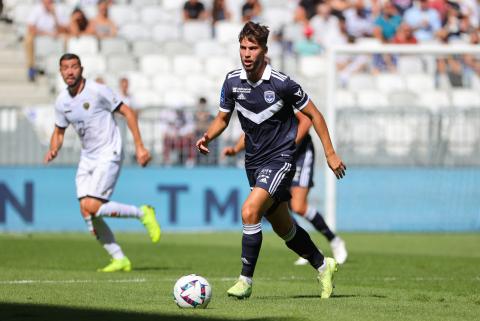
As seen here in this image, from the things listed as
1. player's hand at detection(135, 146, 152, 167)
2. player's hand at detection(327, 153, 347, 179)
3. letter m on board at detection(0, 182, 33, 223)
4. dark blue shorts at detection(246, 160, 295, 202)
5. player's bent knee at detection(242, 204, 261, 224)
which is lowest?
letter m on board at detection(0, 182, 33, 223)

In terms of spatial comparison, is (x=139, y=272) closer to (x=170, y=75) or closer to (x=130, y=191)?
(x=130, y=191)

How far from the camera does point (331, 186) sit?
19906 mm

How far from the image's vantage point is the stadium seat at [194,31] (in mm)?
26875

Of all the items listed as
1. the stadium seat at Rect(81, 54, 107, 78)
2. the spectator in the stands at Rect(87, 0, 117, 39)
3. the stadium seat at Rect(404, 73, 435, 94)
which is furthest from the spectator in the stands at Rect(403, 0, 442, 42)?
the stadium seat at Rect(81, 54, 107, 78)

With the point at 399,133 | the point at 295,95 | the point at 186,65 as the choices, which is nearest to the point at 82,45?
the point at 186,65

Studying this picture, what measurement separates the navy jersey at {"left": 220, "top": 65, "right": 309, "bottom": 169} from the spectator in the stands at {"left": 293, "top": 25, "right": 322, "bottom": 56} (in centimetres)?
1603

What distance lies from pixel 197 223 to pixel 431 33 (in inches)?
322

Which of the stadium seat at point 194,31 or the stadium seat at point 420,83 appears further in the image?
the stadium seat at point 194,31

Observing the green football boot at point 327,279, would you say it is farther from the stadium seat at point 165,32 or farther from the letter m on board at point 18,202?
the stadium seat at point 165,32

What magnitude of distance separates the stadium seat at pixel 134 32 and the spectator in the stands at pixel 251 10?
90.3 inches

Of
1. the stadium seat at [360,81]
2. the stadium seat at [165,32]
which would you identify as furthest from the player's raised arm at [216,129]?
the stadium seat at [165,32]

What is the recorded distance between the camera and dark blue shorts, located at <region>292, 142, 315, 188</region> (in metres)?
14.7

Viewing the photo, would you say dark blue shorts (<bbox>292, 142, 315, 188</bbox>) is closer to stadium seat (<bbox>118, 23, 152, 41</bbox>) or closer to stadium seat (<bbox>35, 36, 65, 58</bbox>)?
stadium seat (<bbox>35, 36, 65, 58</bbox>)

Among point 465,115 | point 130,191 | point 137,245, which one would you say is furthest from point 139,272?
point 465,115
